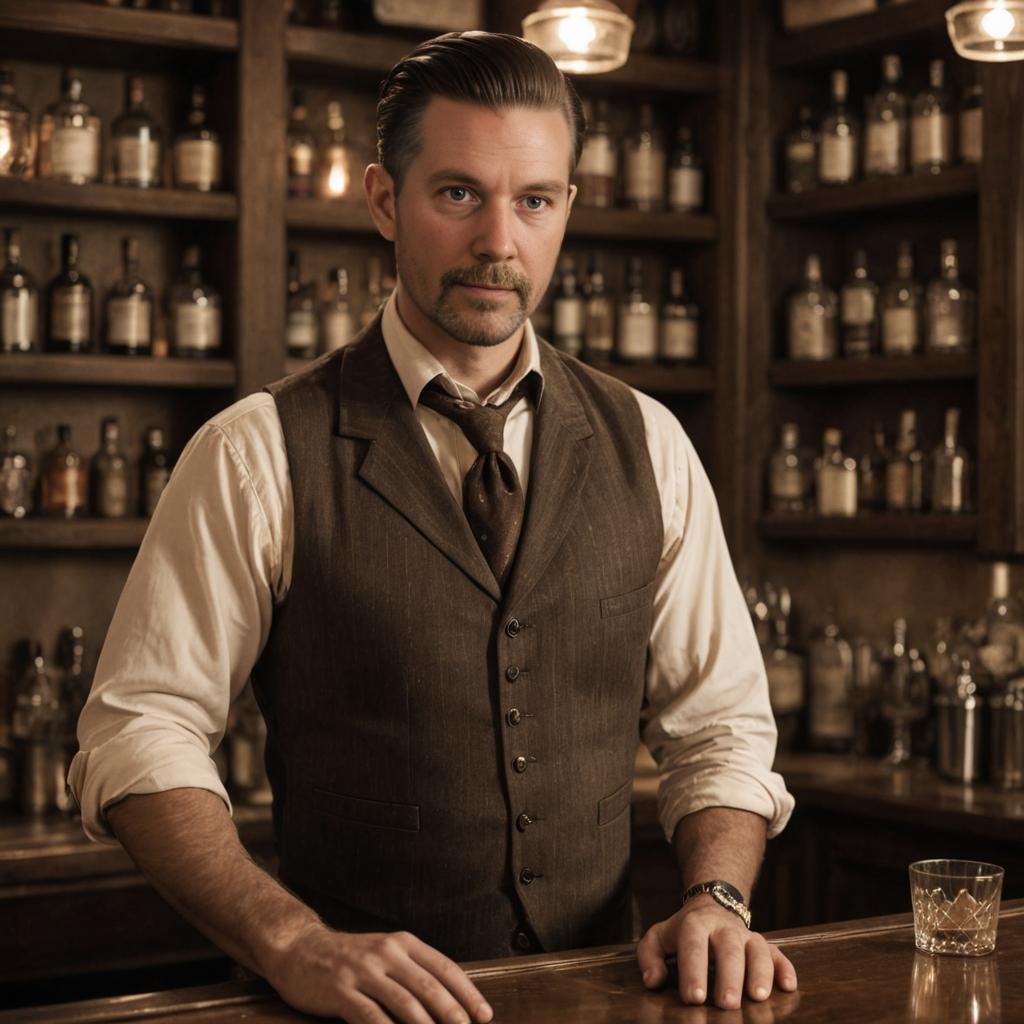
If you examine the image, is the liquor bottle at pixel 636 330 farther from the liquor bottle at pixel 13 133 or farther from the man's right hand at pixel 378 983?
the man's right hand at pixel 378 983

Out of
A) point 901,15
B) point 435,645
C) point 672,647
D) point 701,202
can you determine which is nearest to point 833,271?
point 701,202

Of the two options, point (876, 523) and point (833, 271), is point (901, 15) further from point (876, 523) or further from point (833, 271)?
point (876, 523)

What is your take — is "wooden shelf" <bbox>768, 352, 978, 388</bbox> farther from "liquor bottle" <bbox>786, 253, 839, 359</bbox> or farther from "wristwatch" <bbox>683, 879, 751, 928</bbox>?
"wristwatch" <bbox>683, 879, 751, 928</bbox>

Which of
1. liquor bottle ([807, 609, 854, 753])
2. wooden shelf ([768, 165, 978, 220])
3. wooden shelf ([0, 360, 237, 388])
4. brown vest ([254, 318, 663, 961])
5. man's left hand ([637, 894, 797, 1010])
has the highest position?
wooden shelf ([768, 165, 978, 220])

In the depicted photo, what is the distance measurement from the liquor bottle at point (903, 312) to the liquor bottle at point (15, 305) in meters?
1.83

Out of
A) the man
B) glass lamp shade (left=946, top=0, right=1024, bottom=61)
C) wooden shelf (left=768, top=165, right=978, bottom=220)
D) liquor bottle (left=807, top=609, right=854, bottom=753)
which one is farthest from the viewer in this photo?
liquor bottle (left=807, top=609, right=854, bottom=753)

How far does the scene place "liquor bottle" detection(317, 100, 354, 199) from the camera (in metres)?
3.41

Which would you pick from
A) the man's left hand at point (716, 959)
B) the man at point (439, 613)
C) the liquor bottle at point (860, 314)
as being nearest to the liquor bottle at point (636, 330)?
the liquor bottle at point (860, 314)

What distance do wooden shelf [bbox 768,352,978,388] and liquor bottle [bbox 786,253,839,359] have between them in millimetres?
40

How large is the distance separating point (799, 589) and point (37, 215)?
195 centimetres

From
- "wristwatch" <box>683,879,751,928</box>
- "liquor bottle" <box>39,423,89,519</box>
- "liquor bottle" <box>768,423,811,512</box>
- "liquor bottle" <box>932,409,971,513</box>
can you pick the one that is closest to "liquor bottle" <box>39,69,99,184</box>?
"liquor bottle" <box>39,423,89,519</box>

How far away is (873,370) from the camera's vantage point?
3463 millimetres

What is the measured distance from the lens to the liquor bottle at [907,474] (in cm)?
345

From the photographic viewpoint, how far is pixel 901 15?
3.35m
